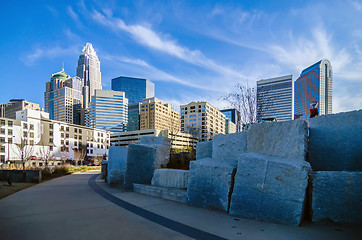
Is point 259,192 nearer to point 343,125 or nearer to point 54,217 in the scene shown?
point 343,125

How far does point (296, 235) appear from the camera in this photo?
3445 mm

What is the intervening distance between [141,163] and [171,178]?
1.79 meters

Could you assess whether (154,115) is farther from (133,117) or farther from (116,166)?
(116,166)

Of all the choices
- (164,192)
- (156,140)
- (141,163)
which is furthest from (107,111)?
(164,192)

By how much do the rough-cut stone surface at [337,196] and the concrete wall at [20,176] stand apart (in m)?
13.9

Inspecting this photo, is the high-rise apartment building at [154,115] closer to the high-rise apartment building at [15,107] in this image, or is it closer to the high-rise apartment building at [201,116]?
the high-rise apartment building at [201,116]

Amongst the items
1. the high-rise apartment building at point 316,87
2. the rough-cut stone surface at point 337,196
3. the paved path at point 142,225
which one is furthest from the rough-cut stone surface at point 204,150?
the high-rise apartment building at point 316,87

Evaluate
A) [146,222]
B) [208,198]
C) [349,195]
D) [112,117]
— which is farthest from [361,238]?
[112,117]

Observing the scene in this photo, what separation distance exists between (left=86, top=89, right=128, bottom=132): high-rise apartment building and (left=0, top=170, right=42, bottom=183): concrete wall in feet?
383

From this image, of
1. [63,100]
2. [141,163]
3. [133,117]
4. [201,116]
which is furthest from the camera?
[63,100]

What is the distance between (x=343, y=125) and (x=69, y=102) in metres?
198

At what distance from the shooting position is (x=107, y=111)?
430 ft

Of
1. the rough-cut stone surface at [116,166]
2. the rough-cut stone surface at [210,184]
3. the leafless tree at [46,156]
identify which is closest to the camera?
the rough-cut stone surface at [210,184]

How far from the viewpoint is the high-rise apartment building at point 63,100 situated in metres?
170
